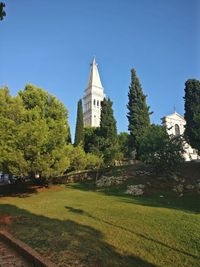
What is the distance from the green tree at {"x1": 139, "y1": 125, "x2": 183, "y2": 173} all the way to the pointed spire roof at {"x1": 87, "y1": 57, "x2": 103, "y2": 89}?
274 ft

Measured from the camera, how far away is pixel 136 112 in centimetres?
4488

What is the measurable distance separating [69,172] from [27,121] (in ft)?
44.4

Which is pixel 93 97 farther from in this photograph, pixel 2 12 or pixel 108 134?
pixel 2 12

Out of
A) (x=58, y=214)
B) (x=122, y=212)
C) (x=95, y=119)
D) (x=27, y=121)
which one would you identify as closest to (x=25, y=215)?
(x=58, y=214)

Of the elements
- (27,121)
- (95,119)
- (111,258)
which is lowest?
(111,258)

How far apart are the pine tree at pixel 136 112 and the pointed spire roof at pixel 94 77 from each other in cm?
6384

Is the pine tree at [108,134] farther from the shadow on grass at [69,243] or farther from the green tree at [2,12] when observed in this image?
the green tree at [2,12]

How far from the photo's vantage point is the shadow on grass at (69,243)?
771 centimetres

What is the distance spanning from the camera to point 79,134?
4684 centimetres

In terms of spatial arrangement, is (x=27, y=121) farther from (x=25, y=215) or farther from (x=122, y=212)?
(x=122, y=212)

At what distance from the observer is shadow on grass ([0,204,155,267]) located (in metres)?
7.71

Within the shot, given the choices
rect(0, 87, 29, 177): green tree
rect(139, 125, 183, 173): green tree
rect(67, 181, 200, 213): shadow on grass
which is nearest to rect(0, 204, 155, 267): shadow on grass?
rect(67, 181, 200, 213): shadow on grass

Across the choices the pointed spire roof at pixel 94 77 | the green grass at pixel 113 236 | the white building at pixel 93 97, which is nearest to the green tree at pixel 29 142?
the green grass at pixel 113 236

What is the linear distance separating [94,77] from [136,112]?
7015 cm
